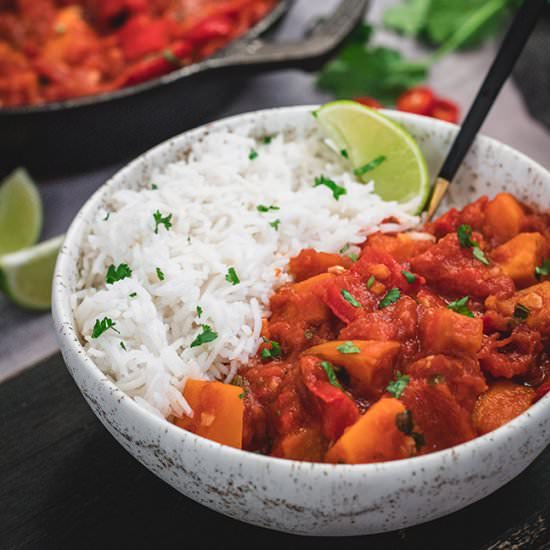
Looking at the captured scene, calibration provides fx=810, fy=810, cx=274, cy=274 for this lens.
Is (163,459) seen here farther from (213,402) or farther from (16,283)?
(16,283)

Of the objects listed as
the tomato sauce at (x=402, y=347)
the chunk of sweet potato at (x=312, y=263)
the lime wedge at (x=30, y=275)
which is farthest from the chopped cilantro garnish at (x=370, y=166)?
the lime wedge at (x=30, y=275)

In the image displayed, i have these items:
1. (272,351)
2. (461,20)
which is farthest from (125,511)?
(461,20)

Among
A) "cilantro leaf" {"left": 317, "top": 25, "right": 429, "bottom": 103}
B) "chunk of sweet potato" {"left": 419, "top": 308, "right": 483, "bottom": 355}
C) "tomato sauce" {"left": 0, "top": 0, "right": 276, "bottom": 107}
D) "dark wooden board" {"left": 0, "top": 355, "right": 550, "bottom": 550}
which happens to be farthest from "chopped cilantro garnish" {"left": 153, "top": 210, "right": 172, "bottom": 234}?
"cilantro leaf" {"left": 317, "top": 25, "right": 429, "bottom": 103}

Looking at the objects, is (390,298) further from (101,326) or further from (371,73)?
(371,73)

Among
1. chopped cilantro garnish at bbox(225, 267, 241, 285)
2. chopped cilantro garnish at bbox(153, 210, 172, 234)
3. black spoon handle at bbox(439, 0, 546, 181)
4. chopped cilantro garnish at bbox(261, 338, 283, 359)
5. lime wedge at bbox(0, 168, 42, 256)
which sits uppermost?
black spoon handle at bbox(439, 0, 546, 181)

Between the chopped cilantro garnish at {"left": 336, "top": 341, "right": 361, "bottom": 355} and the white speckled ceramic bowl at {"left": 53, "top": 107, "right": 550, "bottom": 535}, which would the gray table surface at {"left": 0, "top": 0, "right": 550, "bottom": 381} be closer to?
the white speckled ceramic bowl at {"left": 53, "top": 107, "right": 550, "bottom": 535}
